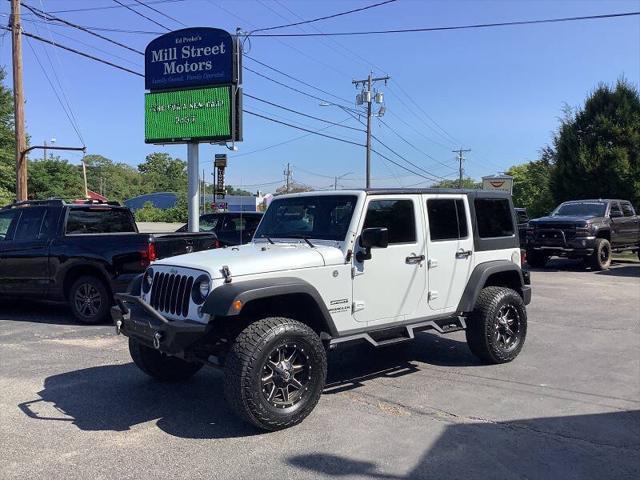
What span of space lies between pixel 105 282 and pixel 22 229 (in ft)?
6.07

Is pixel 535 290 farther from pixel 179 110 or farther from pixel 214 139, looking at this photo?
pixel 179 110

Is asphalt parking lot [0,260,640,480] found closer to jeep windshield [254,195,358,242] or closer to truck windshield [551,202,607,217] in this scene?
jeep windshield [254,195,358,242]

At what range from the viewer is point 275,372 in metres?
4.60

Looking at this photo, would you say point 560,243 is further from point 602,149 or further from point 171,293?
point 171,293

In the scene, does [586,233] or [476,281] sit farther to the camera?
[586,233]

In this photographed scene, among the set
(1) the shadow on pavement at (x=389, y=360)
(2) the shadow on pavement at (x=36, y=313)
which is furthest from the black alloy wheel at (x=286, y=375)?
(2) the shadow on pavement at (x=36, y=313)

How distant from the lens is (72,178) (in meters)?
62.3

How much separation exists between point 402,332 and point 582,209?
47.6ft

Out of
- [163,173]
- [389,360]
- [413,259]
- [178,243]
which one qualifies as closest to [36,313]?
[178,243]

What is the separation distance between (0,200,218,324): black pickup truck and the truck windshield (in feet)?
42.8

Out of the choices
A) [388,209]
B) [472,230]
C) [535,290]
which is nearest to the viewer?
[388,209]

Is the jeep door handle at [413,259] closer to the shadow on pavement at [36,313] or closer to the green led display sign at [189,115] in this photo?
the shadow on pavement at [36,313]

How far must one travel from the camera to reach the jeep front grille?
474 centimetres

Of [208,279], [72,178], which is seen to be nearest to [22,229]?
[208,279]
